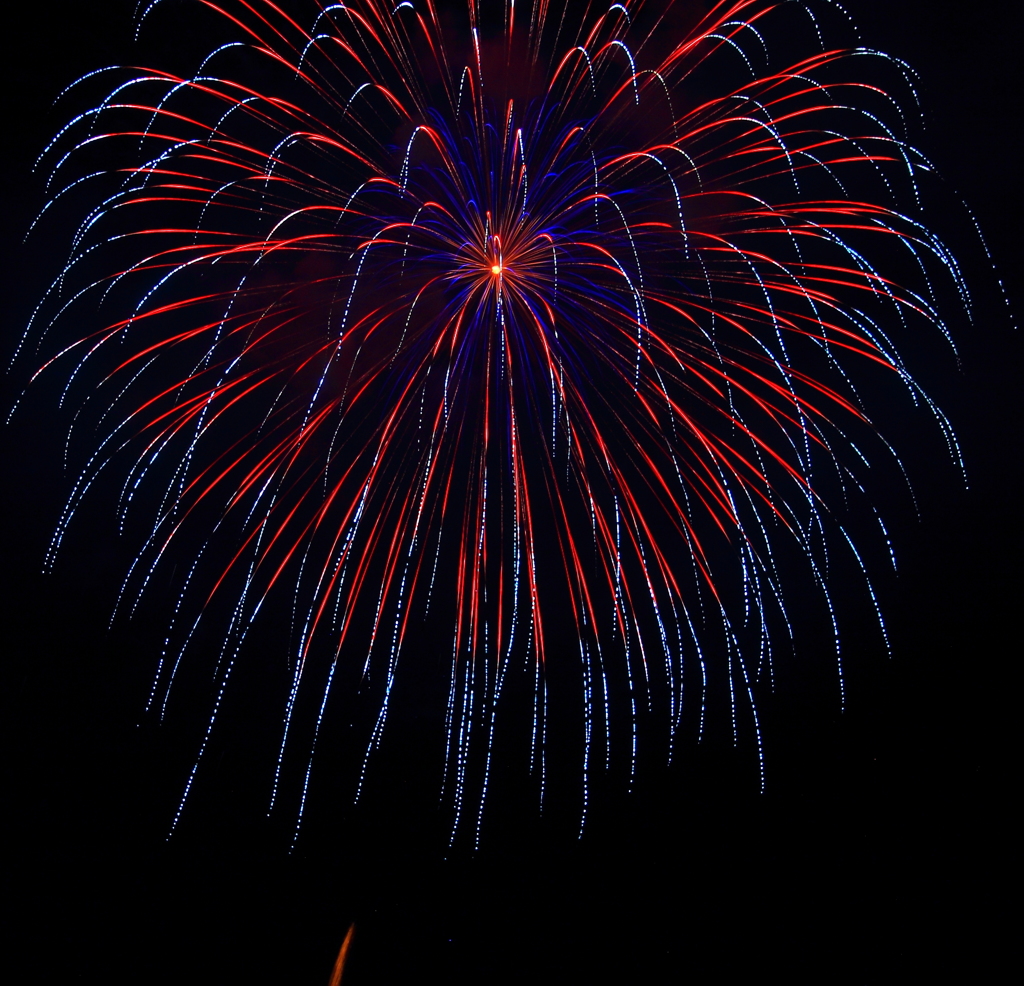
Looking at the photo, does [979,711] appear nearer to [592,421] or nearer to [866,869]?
[866,869]

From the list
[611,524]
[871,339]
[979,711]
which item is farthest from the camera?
[979,711]

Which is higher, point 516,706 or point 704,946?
point 516,706

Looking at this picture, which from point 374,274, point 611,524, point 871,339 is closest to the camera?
point 374,274

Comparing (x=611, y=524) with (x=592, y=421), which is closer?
(x=592, y=421)

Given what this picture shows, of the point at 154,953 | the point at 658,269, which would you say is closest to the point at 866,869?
the point at 658,269

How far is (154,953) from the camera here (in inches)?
249

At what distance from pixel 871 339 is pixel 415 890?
6964 millimetres

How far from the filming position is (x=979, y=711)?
6211mm

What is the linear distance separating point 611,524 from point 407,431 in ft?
6.63

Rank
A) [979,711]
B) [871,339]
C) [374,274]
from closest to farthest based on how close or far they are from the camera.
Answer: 1. [374,274]
2. [871,339]
3. [979,711]

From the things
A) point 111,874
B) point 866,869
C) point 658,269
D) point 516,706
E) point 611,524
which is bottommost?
point 111,874

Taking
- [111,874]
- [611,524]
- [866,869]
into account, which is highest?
[611,524]

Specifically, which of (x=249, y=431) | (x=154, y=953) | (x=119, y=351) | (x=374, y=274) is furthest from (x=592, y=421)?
(x=154, y=953)

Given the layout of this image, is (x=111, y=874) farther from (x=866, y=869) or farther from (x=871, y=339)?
(x=871, y=339)
